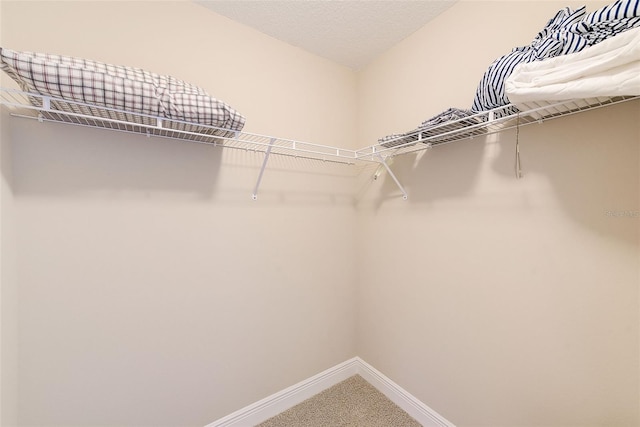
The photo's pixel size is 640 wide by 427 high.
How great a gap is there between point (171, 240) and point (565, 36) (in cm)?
167

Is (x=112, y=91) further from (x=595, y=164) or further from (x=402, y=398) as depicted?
(x=402, y=398)

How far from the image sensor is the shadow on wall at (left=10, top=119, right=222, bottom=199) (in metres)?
0.95

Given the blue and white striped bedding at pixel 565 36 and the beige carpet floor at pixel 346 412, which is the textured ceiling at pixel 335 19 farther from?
the beige carpet floor at pixel 346 412

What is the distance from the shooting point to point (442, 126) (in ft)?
3.51

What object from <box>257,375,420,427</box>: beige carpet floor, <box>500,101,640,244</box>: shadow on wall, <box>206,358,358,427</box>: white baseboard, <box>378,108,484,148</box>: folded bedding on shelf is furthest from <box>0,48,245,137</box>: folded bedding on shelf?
<box>257,375,420,427</box>: beige carpet floor

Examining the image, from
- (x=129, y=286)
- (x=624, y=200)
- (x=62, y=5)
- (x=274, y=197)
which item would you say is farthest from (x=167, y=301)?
(x=624, y=200)

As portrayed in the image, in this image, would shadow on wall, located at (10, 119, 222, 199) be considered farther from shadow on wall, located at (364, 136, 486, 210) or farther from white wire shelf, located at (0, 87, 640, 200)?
shadow on wall, located at (364, 136, 486, 210)

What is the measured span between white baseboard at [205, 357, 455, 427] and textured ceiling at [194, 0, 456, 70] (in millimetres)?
2148

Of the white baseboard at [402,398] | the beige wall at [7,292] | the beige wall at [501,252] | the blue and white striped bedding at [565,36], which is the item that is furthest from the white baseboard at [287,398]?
the blue and white striped bedding at [565,36]

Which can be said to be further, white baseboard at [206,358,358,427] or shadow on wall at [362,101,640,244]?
white baseboard at [206,358,358,427]

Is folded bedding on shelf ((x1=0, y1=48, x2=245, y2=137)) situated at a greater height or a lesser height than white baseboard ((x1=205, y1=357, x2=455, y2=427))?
greater

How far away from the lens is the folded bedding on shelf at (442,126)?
1041 millimetres

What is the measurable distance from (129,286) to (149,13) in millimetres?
1262

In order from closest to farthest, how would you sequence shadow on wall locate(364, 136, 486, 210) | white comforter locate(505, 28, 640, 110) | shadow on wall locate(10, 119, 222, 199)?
white comforter locate(505, 28, 640, 110), shadow on wall locate(10, 119, 222, 199), shadow on wall locate(364, 136, 486, 210)
